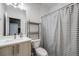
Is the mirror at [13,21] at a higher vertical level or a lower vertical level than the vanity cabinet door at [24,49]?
higher

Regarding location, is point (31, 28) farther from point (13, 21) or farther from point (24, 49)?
point (24, 49)

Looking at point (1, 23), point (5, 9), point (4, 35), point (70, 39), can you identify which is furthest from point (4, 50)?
point (70, 39)

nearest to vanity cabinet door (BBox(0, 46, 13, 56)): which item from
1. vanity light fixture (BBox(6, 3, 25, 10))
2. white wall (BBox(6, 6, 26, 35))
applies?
white wall (BBox(6, 6, 26, 35))

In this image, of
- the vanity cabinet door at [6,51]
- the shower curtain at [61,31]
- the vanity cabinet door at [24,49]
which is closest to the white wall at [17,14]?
Result: the vanity cabinet door at [24,49]

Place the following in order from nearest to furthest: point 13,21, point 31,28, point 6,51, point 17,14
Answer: point 6,51 → point 13,21 → point 17,14 → point 31,28

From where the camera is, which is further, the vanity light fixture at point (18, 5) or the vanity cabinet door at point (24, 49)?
the vanity light fixture at point (18, 5)

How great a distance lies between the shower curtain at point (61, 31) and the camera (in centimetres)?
162

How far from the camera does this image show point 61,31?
195 centimetres

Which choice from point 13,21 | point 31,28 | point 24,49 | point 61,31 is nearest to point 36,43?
point 31,28

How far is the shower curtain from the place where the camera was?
162cm

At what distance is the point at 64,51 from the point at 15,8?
1612mm

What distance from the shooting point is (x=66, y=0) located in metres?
1.65

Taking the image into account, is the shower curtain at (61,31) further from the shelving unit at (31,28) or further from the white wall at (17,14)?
the white wall at (17,14)

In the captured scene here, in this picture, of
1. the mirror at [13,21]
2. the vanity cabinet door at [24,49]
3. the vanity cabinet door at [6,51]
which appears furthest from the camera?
the mirror at [13,21]
